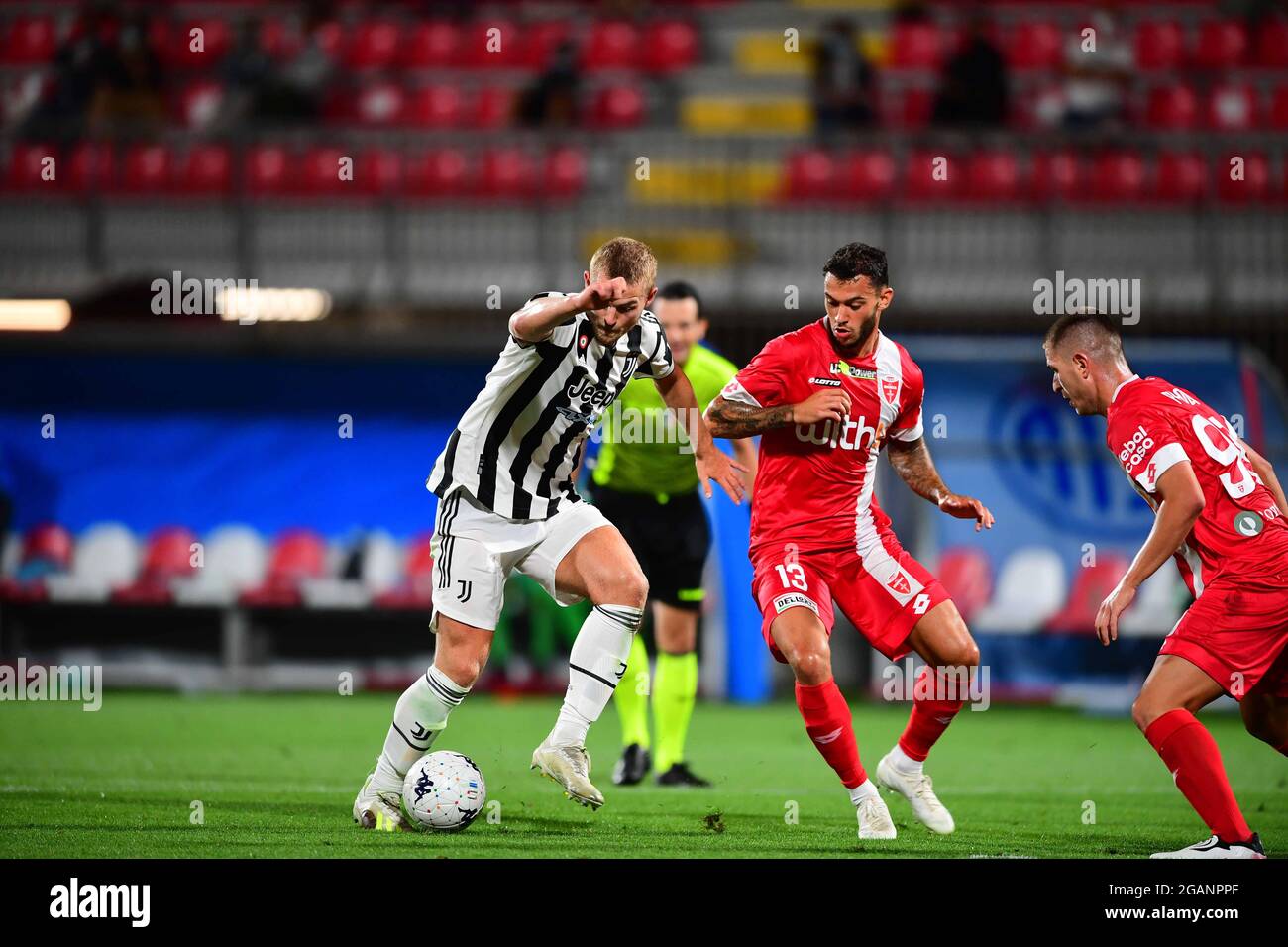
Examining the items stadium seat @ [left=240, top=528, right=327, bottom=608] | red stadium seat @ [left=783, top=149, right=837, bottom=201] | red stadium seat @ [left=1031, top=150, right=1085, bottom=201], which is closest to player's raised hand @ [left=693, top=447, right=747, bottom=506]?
stadium seat @ [left=240, top=528, right=327, bottom=608]

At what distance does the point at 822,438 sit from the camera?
734 cm

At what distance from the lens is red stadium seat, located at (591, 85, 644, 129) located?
18375mm

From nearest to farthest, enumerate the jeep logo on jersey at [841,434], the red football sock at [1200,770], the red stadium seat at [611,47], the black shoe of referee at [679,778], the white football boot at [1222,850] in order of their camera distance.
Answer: the white football boot at [1222,850] < the red football sock at [1200,770] < the jeep logo on jersey at [841,434] < the black shoe of referee at [679,778] < the red stadium seat at [611,47]

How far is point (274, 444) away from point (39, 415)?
219cm

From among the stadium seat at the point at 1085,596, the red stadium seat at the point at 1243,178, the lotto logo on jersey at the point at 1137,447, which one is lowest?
the stadium seat at the point at 1085,596

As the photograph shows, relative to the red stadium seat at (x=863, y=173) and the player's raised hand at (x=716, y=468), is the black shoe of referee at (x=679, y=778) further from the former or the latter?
the red stadium seat at (x=863, y=173)

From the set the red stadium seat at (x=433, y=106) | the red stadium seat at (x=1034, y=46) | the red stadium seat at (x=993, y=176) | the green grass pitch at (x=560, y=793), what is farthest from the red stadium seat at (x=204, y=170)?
the red stadium seat at (x=1034, y=46)

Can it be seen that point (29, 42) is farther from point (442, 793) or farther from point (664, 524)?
point (442, 793)

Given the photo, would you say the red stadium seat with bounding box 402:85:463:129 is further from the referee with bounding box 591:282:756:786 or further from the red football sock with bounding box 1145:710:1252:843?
the red football sock with bounding box 1145:710:1252:843

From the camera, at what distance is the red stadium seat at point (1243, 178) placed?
1625 centimetres

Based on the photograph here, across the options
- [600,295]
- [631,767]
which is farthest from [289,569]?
[600,295]

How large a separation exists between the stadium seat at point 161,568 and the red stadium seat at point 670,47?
796 cm
